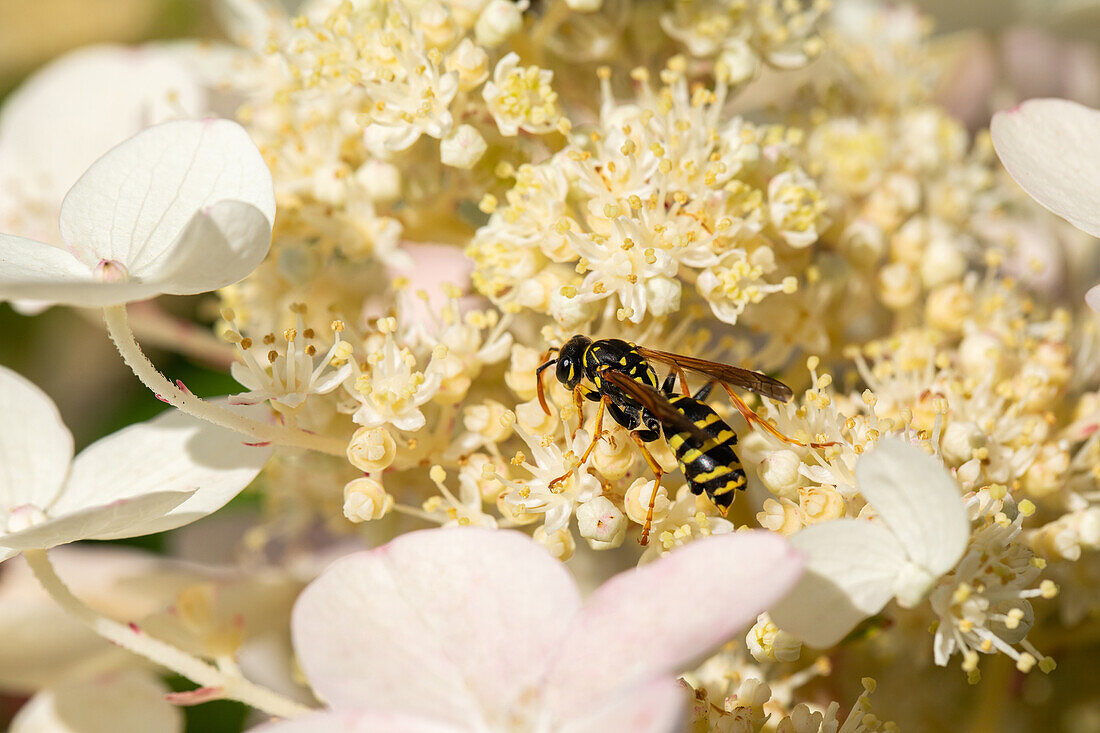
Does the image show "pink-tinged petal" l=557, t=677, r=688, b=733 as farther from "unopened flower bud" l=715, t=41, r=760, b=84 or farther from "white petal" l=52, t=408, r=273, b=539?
"unopened flower bud" l=715, t=41, r=760, b=84

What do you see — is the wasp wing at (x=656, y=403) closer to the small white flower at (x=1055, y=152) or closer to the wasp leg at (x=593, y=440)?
the wasp leg at (x=593, y=440)

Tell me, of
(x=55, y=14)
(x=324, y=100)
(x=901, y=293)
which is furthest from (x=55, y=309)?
(x=901, y=293)

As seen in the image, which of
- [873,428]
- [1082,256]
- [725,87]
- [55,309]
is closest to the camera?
[873,428]

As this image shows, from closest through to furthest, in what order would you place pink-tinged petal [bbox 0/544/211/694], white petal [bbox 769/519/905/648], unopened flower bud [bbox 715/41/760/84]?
white petal [bbox 769/519/905/648]
unopened flower bud [bbox 715/41/760/84]
pink-tinged petal [bbox 0/544/211/694]

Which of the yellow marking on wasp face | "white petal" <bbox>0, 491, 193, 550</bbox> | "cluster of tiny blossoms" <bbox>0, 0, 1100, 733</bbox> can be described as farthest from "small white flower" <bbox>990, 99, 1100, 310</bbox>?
"white petal" <bbox>0, 491, 193, 550</bbox>

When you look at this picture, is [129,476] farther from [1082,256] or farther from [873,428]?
[1082,256]

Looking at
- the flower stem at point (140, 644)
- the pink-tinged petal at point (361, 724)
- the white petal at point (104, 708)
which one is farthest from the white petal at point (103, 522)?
the white petal at point (104, 708)
